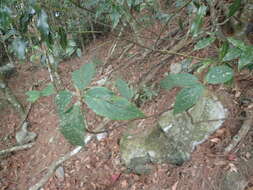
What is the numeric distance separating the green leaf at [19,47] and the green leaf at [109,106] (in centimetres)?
30

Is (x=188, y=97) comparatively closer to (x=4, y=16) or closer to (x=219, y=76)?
(x=219, y=76)

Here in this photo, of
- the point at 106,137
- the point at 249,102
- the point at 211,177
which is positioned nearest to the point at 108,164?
the point at 106,137

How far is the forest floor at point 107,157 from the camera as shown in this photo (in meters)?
1.57

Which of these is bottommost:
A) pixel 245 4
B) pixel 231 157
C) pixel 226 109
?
pixel 231 157

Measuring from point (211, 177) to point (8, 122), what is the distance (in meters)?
3.16

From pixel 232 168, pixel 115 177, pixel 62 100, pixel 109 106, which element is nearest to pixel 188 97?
pixel 109 106

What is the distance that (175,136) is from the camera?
1738 mm

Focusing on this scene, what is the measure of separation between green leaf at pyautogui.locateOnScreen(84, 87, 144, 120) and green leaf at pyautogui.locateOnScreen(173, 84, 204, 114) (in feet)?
0.56

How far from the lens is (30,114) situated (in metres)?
3.54

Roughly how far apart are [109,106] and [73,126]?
0.42 ft

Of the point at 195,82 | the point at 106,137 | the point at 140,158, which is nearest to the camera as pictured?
the point at 195,82

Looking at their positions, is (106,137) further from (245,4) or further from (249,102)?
(245,4)

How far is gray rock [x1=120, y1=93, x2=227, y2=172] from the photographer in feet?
5.44

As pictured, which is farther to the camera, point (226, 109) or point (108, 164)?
point (108, 164)
